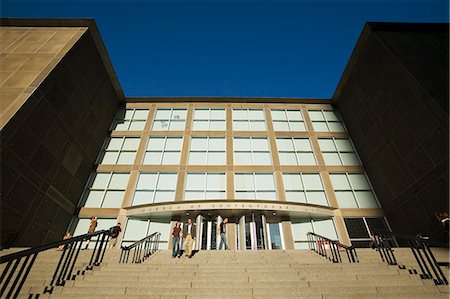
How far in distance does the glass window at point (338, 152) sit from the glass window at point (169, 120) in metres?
12.5

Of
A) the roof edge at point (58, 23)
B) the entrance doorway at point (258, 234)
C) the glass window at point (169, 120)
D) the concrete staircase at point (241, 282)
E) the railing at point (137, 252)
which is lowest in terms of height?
the concrete staircase at point (241, 282)

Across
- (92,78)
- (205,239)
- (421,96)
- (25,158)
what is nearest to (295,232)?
(205,239)

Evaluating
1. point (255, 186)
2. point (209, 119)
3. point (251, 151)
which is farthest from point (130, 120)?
point (255, 186)

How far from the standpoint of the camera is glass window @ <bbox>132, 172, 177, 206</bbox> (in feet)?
53.7

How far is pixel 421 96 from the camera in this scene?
1319 cm

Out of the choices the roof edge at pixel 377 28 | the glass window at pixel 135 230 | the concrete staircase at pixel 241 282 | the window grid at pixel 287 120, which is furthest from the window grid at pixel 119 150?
the roof edge at pixel 377 28

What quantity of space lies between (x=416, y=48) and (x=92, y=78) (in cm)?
2330

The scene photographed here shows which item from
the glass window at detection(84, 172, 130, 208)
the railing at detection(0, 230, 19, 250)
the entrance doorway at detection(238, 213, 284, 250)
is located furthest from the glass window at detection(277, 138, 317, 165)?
the railing at detection(0, 230, 19, 250)

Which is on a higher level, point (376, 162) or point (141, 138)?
point (141, 138)

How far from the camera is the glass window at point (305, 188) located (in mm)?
16516

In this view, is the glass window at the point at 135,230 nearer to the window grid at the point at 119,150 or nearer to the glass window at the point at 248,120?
the window grid at the point at 119,150

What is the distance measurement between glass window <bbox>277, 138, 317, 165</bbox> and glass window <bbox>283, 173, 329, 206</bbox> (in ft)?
4.14

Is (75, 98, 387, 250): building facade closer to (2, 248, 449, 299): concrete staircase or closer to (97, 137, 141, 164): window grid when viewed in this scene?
(97, 137, 141, 164): window grid

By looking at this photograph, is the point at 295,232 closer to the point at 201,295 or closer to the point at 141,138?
the point at 201,295
